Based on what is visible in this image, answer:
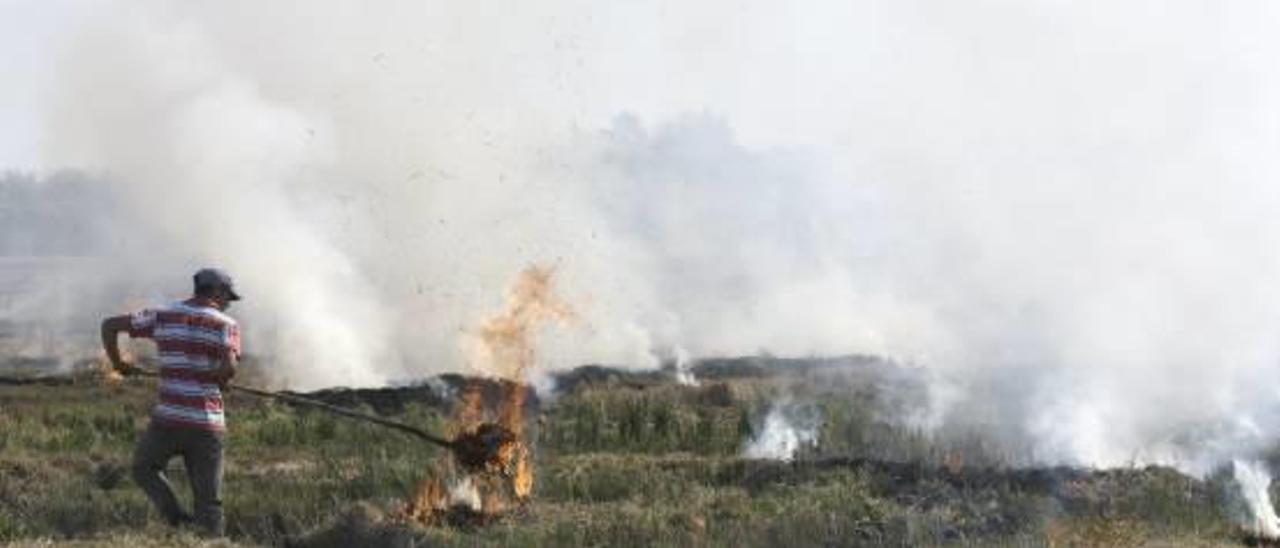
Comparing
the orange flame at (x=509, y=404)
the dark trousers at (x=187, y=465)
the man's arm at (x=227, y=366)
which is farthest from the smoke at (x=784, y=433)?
the man's arm at (x=227, y=366)

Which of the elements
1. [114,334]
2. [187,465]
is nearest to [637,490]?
[187,465]

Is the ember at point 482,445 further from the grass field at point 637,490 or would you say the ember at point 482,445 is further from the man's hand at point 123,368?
the man's hand at point 123,368

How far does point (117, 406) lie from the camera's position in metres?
26.5

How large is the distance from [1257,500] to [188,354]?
902cm

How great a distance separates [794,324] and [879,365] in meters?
16.3

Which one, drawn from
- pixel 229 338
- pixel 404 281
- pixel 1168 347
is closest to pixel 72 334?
pixel 404 281

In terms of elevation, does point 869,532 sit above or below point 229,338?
below

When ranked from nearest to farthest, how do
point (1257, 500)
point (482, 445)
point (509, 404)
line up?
point (482, 445) → point (509, 404) → point (1257, 500)

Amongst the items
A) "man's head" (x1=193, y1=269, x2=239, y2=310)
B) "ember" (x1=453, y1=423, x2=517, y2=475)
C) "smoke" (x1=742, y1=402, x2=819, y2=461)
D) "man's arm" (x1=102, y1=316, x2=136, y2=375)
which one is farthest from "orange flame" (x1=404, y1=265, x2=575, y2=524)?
"smoke" (x1=742, y1=402, x2=819, y2=461)

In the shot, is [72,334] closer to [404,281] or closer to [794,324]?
[404,281]

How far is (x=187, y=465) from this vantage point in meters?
10.5

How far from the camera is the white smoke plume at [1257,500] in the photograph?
12.7m

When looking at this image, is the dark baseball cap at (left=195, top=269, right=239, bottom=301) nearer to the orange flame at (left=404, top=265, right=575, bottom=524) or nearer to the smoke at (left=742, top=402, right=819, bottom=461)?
the orange flame at (left=404, top=265, right=575, bottom=524)

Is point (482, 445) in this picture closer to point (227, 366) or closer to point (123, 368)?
point (227, 366)
